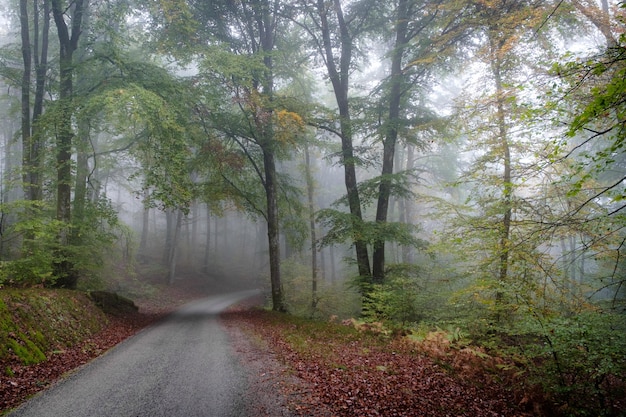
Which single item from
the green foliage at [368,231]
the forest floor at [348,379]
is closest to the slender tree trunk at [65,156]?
the forest floor at [348,379]

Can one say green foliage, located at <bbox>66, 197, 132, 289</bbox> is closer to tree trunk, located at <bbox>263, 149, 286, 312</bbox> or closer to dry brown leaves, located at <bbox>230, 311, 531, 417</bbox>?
tree trunk, located at <bbox>263, 149, 286, 312</bbox>

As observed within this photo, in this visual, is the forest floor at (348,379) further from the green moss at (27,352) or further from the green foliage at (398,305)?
the green foliage at (398,305)

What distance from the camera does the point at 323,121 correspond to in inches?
508

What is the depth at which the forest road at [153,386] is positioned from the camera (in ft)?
16.1

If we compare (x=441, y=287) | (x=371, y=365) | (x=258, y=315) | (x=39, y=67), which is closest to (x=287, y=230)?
(x=258, y=315)

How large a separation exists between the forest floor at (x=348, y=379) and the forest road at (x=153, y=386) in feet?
1.19

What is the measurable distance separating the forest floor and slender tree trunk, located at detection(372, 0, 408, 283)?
3.75 m

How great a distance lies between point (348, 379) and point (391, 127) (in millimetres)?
8971

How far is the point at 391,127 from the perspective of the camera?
11836 mm

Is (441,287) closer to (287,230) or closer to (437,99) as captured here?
(287,230)

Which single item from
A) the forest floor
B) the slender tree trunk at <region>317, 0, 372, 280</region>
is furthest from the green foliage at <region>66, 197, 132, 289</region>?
the slender tree trunk at <region>317, 0, 372, 280</region>

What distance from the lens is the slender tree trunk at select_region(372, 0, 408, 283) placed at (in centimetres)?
1191

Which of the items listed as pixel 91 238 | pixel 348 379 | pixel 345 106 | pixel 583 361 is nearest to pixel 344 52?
pixel 345 106

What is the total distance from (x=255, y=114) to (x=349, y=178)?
15.7ft
